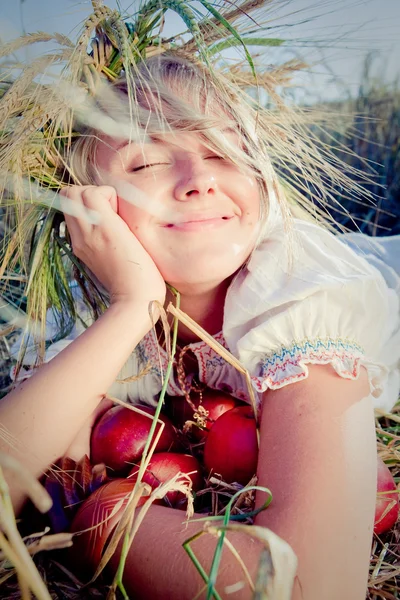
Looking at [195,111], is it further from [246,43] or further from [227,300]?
[227,300]

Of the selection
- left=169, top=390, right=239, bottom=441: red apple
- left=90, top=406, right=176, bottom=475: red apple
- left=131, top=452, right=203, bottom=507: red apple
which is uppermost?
left=90, top=406, right=176, bottom=475: red apple

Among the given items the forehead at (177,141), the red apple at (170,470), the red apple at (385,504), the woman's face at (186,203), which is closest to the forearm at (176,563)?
the red apple at (170,470)

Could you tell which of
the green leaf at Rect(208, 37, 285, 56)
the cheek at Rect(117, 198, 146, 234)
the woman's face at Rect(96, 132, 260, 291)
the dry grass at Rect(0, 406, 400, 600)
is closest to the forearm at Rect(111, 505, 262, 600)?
the dry grass at Rect(0, 406, 400, 600)

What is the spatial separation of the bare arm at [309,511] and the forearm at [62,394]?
286mm

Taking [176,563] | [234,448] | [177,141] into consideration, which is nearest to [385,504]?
[234,448]

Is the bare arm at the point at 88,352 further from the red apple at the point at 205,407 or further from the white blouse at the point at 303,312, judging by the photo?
the red apple at the point at 205,407

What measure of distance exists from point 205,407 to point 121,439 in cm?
32

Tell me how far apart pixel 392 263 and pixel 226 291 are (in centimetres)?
91

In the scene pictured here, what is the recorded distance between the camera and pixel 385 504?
4.12 ft

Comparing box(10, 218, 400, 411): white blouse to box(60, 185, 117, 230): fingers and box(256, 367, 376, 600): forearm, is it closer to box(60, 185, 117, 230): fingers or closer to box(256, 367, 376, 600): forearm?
box(256, 367, 376, 600): forearm

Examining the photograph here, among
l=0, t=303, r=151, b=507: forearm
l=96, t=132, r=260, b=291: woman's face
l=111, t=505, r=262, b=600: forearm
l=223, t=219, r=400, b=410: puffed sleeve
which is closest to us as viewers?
l=111, t=505, r=262, b=600: forearm

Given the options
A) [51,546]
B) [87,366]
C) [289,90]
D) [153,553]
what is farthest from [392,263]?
[51,546]

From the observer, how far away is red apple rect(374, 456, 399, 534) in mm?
1247

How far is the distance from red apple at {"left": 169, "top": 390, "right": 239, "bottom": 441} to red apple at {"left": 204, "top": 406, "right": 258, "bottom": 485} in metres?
0.15
